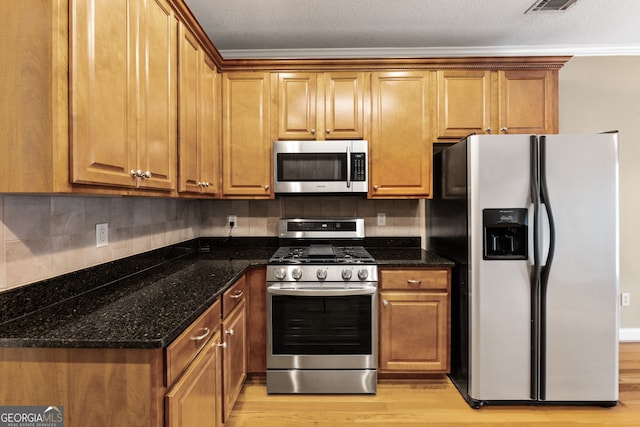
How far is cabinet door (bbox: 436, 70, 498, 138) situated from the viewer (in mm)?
2754

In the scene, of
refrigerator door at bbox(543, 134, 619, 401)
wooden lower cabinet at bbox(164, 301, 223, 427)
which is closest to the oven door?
wooden lower cabinet at bbox(164, 301, 223, 427)

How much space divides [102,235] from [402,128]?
2105 mm

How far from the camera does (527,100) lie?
9.04ft

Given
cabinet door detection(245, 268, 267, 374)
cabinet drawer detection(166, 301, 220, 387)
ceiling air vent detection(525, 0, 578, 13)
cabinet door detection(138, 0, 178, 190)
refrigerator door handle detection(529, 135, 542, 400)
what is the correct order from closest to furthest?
cabinet drawer detection(166, 301, 220, 387)
cabinet door detection(138, 0, 178, 190)
refrigerator door handle detection(529, 135, 542, 400)
ceiling air vent detection(525, 0, 578, 13)
cabinet door detection(245, 268, 267, 374)

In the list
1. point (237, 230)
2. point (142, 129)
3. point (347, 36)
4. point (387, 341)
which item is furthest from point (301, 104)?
point (387, 341)

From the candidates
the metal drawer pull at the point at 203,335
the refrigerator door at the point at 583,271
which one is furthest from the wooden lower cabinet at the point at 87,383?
the refrigerator door at the point at 583,271

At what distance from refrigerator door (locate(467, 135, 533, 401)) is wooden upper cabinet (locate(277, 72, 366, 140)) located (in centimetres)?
95

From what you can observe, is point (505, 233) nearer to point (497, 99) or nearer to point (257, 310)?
point (497, 99)

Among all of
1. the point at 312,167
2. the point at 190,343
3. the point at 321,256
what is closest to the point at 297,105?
the point at 312,167

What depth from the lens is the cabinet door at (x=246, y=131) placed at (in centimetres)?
279

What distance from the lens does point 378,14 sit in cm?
251

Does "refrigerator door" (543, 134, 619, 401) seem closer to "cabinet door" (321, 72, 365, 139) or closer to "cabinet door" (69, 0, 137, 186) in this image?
"cabinet door" (321, 72, 365, 139)

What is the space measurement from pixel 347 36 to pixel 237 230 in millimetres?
1824

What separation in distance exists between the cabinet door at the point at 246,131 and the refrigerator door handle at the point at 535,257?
1.78 metres
